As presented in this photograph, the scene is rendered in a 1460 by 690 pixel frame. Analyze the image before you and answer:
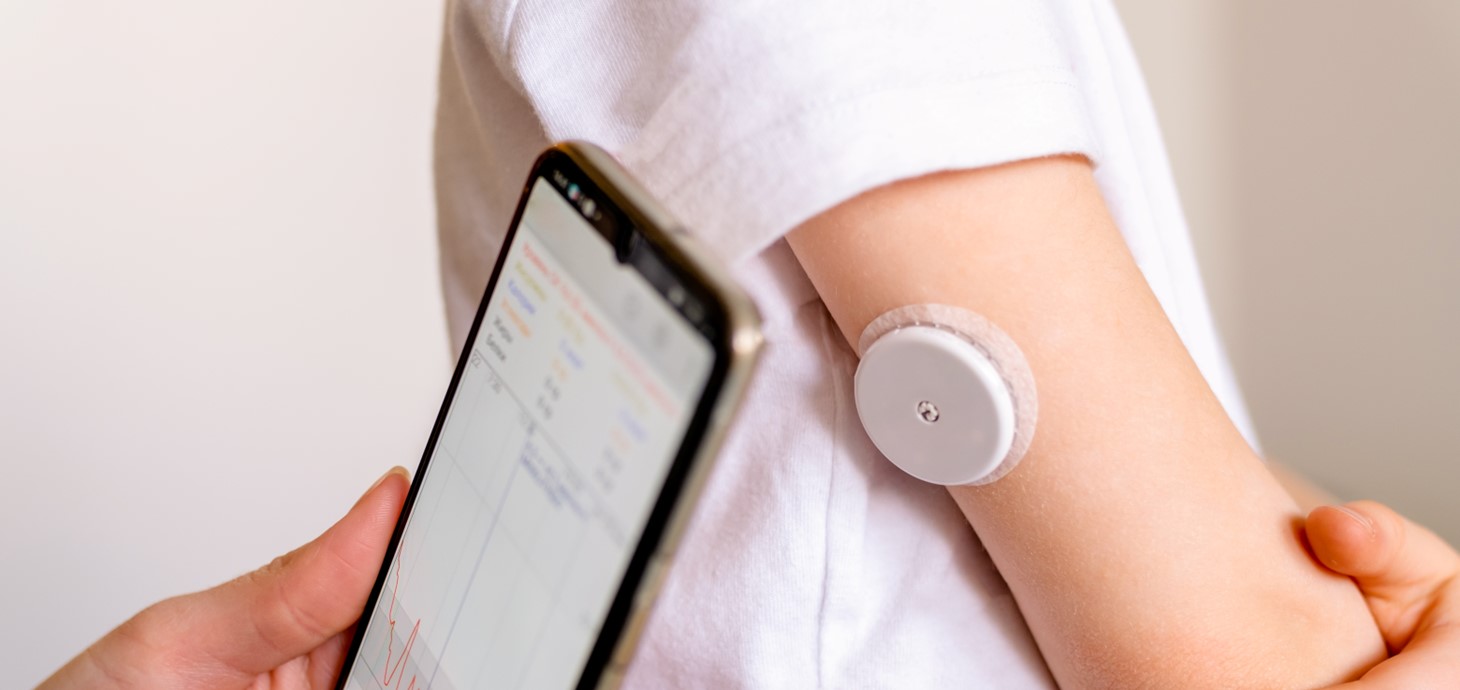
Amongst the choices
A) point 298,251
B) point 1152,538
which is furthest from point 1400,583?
point 298,251

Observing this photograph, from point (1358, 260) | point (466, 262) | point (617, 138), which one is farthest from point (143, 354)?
point (1358, 260)

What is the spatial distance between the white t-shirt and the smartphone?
0.05m

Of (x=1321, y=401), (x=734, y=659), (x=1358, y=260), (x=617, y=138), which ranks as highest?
(x=617, y=138)

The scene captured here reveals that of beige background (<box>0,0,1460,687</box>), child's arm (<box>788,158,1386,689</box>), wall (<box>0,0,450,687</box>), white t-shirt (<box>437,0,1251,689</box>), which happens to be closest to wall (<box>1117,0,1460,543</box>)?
beige background (<box>0,0,1460,687</box>)

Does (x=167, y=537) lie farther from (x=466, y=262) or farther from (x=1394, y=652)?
(x=1394, y=652)

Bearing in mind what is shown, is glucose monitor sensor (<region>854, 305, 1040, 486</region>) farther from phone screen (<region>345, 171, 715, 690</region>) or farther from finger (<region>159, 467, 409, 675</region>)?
finger (<region>159, 467, 409, 675</region>)

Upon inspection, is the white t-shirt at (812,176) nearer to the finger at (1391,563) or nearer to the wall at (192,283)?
the finger at (1391,563)

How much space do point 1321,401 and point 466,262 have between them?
29.4 inches

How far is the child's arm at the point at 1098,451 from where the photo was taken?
0.34m

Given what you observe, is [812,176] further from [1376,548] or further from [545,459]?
[1376,548]

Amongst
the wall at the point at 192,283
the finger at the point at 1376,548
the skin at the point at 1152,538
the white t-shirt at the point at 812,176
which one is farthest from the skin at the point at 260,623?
the wall at the point at 192,283

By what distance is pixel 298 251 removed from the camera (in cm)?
100

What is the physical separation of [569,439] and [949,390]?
0.39 ft

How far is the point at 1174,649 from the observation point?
0.36 metres
